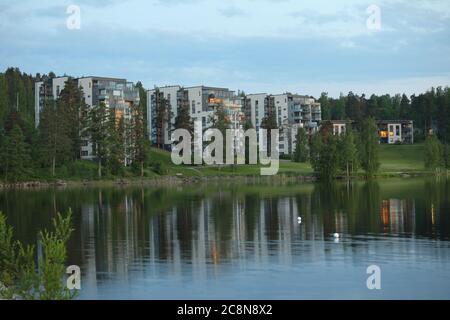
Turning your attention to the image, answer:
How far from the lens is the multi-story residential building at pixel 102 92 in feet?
467

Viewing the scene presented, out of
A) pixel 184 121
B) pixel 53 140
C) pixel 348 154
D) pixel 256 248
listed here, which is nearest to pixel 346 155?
pixel 348 154

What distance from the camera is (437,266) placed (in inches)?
1229

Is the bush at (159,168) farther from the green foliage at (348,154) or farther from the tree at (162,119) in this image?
the green foliage at (348,154)

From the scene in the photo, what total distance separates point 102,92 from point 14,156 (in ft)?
124

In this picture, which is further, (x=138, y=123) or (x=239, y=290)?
(x=138, y=123)

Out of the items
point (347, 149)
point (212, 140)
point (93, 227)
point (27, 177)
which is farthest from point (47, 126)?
point (93, 227)

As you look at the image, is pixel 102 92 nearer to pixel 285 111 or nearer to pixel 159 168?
pixel 159 168

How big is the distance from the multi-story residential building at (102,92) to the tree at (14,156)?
96.5ft

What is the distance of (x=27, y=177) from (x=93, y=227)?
65756mm

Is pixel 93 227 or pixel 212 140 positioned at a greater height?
pixel 212 140

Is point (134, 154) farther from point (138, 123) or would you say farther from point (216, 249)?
point (216, 249)

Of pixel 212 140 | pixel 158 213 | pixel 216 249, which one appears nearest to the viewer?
pixel 216 249

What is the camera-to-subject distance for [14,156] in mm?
107625

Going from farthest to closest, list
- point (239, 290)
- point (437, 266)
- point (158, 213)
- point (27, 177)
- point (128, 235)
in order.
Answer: point (27, 177), point (158, 213), point (128, 235), point (437, 266), point (239, 290)
